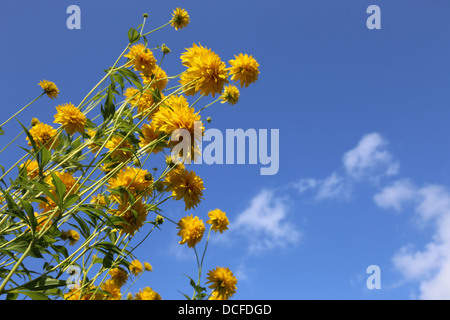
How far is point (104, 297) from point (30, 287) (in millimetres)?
1001

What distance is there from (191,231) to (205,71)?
115cm

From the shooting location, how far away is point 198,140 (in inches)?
69.3

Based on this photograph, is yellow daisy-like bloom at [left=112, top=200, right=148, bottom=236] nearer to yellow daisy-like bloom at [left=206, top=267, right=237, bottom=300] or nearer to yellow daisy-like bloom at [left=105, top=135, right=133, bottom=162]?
yellow daisy-like bloom at [left=105, top=135, right=133, bottom=162]

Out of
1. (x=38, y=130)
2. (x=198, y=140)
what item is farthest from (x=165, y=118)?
(x=38, y=130)

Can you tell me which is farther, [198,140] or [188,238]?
[188,238]

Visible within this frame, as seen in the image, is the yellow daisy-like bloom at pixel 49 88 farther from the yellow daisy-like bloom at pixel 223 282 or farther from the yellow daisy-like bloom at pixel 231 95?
the yellow daisy-like bloom at pixel 223 282

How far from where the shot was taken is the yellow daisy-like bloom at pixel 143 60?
2.45 meters

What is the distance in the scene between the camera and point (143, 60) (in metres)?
2.46

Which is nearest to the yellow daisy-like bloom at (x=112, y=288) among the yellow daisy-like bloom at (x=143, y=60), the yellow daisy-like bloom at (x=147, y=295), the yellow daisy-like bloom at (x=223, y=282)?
the yellow daisy-like bloom at (x=147, y=295)

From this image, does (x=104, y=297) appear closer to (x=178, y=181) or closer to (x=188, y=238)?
(x=188, y=238)

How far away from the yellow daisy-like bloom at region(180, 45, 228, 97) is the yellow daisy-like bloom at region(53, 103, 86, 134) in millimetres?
673

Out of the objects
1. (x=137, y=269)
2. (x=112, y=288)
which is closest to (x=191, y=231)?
(x=112, y=288)

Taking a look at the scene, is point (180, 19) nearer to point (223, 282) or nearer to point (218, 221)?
point (218, 221)
